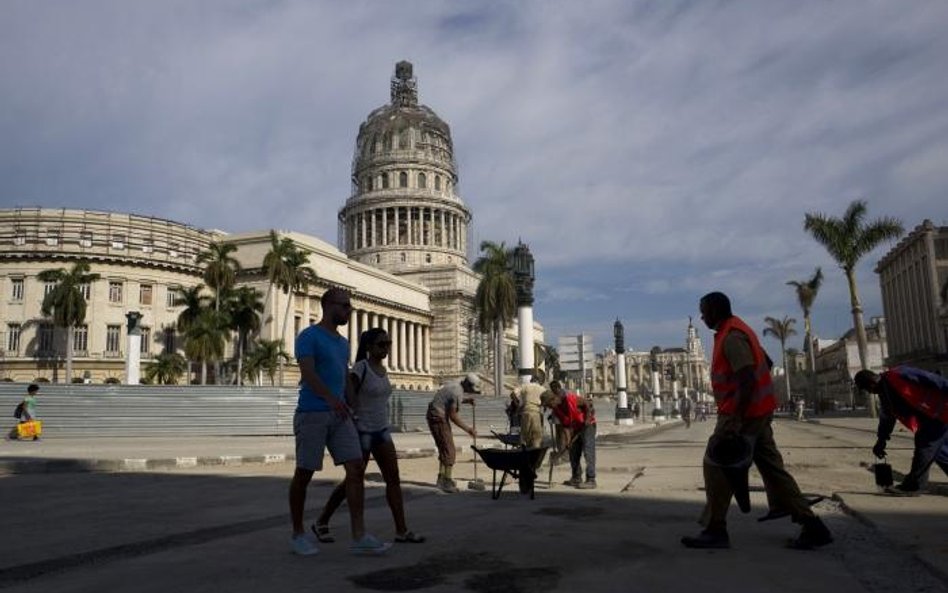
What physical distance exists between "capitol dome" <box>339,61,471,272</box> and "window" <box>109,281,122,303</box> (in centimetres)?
4205

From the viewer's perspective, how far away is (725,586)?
382 cm

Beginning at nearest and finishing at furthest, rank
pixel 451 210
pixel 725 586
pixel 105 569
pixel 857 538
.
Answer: pixel 725 586, pixel 105 569, pixel 857 538, pixel 451 210

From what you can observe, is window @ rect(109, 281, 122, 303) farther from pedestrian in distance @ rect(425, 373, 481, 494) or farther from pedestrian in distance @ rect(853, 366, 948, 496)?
pedestrian in distance @ rect(853, 366, 948, 496)

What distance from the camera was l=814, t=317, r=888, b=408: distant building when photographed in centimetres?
9494

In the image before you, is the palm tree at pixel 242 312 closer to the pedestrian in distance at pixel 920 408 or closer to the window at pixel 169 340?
the window at pixel 169 340

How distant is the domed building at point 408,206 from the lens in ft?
325

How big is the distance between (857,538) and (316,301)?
208 ft

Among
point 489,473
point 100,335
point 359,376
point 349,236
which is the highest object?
point 349,236

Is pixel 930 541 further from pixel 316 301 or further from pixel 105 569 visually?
pixel 316 301

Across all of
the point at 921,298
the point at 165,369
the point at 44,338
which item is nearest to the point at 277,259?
the point at 165,369

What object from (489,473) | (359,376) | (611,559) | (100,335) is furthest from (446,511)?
(100,335)

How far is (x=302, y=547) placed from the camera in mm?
4742

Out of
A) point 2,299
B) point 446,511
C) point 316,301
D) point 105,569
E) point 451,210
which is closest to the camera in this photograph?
point 105,569

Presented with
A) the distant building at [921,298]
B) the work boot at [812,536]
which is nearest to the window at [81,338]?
the work boot at [812,536]
